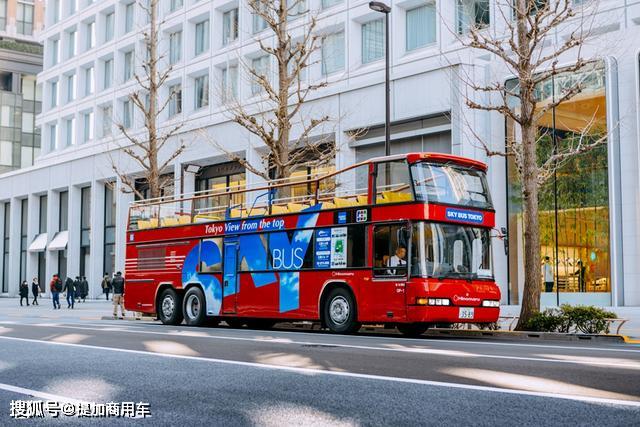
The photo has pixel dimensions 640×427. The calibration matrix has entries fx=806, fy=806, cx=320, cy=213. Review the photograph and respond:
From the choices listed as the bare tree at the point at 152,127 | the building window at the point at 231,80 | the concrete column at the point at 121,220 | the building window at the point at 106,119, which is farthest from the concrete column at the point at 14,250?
the building window at the point at 231,80

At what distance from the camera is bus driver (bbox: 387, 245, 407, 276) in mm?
15894

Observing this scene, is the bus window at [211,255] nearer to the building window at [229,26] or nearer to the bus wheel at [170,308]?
the bus wheel at [170,308]

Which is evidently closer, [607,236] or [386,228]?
[386,228]

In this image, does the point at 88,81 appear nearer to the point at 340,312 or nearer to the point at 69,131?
the point at 69,131

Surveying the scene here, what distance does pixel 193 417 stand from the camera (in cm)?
606

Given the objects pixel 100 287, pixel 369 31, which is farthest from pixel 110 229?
pixel 369 31

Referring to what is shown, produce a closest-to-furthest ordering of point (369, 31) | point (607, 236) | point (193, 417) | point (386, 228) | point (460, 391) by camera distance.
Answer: point (193, 417) < point (460, 391) < point (386, 228) < point (607, 236) < point (369, 31)

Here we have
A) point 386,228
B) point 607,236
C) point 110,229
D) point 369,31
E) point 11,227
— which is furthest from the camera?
point 11,227

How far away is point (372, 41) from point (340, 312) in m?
17.4

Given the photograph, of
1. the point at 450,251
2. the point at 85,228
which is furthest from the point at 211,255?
the point at 85,228

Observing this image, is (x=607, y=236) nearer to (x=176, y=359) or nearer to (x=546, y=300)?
(x=546, y=300)

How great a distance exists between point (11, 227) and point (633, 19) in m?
46.1

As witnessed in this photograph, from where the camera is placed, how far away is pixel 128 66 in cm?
4653

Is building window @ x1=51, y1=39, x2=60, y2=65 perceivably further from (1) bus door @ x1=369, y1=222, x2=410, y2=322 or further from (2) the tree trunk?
(2) the tree trunk
